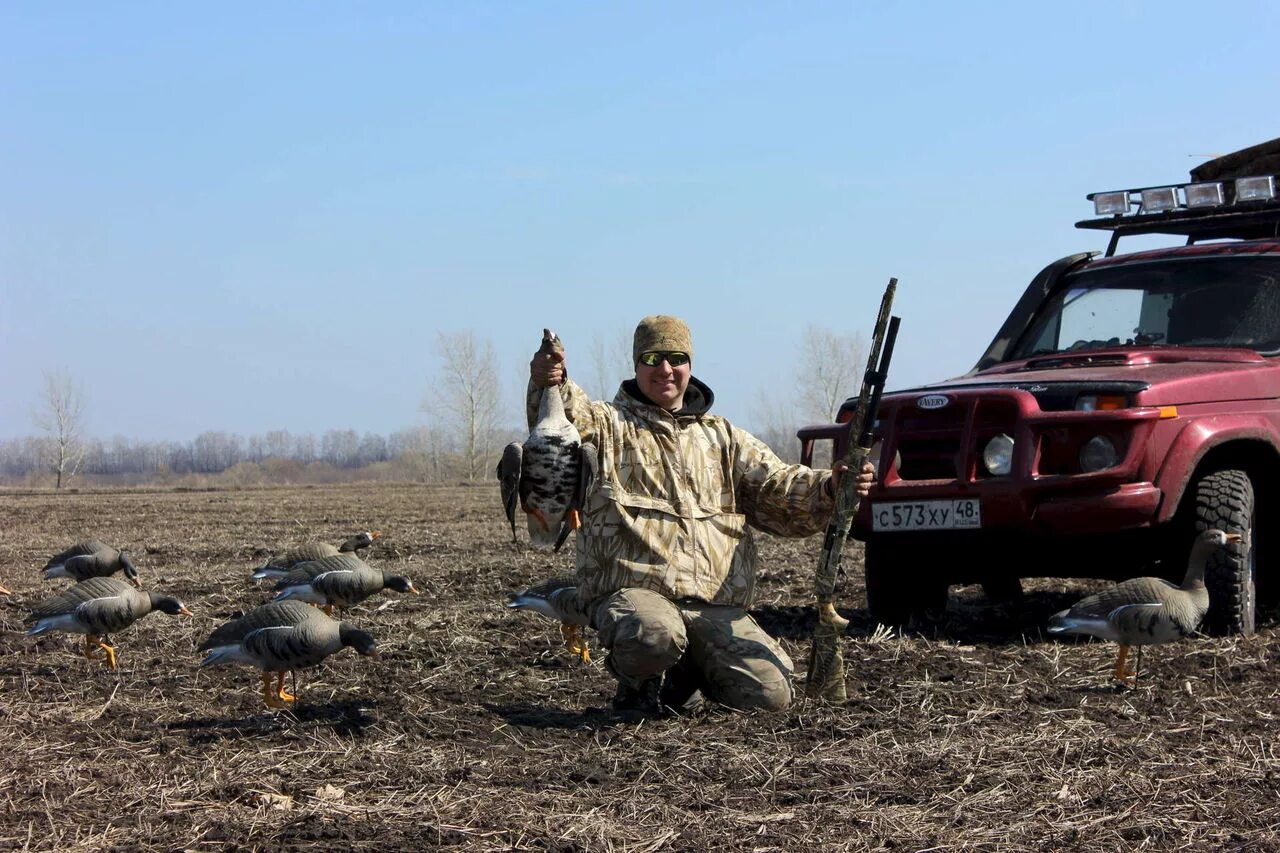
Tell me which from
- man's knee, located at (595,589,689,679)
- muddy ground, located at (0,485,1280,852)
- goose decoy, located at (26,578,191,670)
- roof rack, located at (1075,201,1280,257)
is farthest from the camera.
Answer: roof rack, located at (1075,201,1280,257)

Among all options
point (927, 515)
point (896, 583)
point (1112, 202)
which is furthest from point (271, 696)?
point (1112, 202)

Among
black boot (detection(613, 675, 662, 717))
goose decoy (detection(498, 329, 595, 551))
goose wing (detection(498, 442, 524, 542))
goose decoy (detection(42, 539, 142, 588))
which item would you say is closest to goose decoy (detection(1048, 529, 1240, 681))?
black boot (detection(613, 675, 662, 717))

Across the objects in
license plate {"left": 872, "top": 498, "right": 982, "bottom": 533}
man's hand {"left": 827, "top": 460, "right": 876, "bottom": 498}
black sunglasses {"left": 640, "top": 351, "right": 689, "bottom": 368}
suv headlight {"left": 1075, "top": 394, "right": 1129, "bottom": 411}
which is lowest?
license plate {"left": 872, "top": 498, "right": 982, "bottom": 533}

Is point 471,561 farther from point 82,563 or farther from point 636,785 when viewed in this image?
point 636,785

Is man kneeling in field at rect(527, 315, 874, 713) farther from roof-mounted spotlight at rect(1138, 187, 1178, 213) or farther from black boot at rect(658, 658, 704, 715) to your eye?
roof-mounted spotlight at rect(1138, 187, 1178, 213)

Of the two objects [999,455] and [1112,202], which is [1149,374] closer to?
[999,455]

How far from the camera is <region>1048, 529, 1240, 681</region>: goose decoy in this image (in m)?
6.58

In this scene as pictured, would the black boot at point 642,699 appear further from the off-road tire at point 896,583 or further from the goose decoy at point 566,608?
the off-road tire at point 896,583

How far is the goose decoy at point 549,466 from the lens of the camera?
560 cm

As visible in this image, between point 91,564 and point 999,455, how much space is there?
7012mm

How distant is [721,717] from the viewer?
228 inches

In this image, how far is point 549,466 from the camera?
18.5ft

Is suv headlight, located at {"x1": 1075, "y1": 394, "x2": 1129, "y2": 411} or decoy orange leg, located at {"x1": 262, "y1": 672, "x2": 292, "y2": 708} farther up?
suv headlight, located at {"x1": 1075, "y1": 394, "x2": 1129, "y2": 411}

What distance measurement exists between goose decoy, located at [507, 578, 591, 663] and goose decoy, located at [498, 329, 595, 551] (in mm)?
1673
